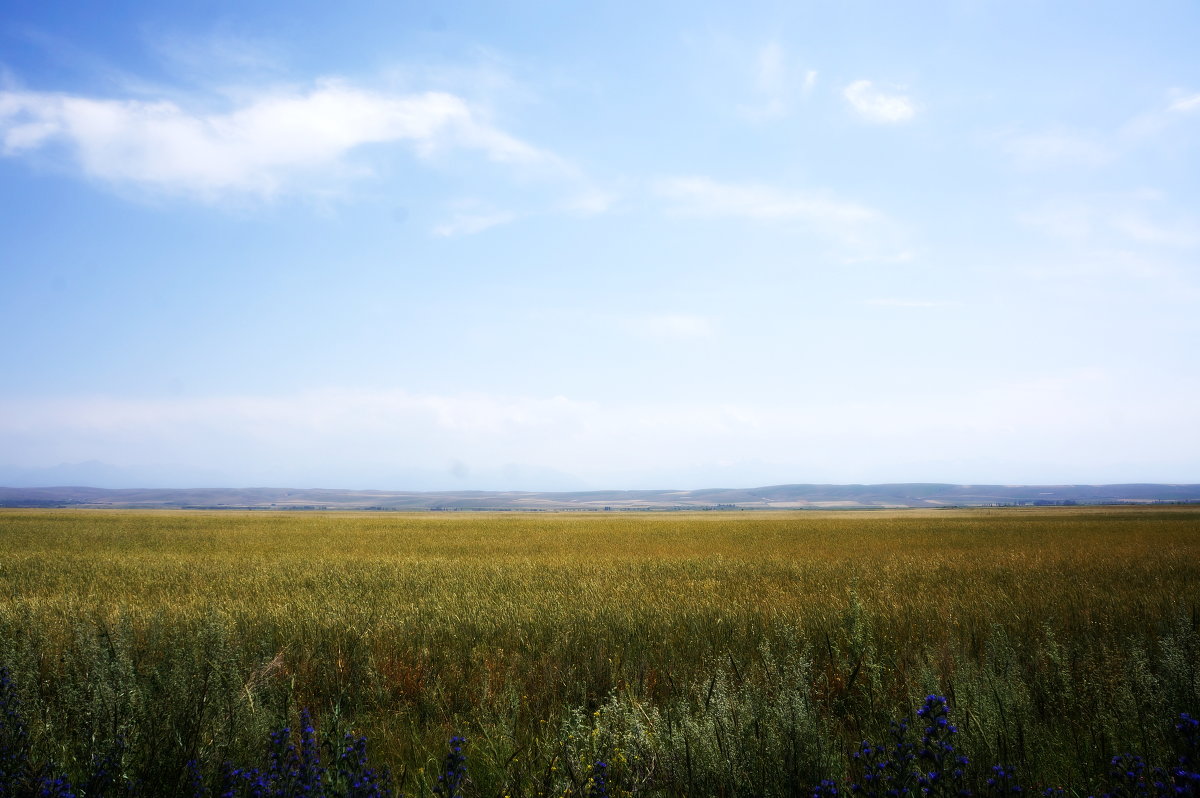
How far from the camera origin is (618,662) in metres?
7.70

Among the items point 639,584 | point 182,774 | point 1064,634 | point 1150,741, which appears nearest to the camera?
point 182,774

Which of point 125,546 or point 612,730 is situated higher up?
point 612,730

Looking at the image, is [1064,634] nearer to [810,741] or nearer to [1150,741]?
[1150,741]

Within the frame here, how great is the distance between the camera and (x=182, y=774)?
4219 mm

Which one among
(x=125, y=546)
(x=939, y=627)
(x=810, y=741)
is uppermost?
(x=810, y=741)

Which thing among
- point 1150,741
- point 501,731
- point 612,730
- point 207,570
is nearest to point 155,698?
point 501,731

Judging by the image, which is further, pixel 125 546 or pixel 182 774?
pixel 125 546

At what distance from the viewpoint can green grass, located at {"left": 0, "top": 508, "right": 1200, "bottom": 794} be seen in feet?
15.1

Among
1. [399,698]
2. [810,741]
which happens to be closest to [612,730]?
[810,741]

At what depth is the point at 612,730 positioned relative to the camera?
5316mm

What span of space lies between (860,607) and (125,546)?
33772 mm

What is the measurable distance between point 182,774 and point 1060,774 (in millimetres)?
6085

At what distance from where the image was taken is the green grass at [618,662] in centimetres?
459

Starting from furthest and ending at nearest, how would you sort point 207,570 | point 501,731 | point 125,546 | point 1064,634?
1. point 125,546
2. point 207,570
3. point 1064,634
4. point 501,731
